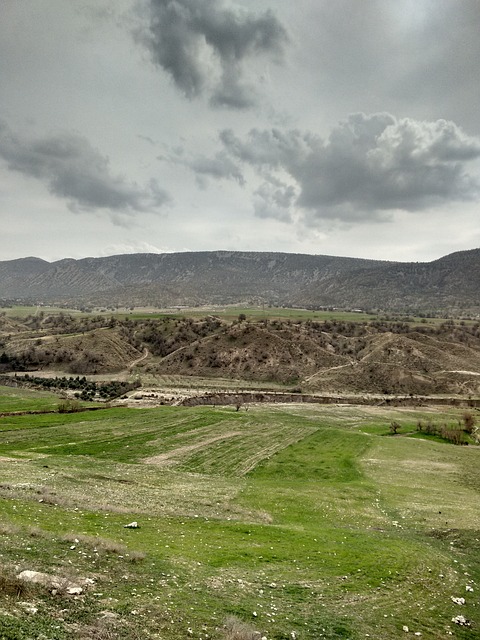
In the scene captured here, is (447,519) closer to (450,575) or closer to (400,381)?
(450,575)

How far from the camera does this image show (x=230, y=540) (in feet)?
63.4

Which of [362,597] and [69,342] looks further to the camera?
[69,342]

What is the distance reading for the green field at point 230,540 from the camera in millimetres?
12094

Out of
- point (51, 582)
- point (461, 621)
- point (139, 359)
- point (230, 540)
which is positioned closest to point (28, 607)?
point (51, 582)

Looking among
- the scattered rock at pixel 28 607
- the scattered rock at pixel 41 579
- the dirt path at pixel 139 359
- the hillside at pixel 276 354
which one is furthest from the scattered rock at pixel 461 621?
the dirt path at pixel 139 359

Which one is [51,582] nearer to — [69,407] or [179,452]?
[179,452]

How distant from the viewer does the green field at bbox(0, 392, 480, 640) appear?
12.1 m

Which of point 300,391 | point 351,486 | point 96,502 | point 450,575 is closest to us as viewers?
point 450,575

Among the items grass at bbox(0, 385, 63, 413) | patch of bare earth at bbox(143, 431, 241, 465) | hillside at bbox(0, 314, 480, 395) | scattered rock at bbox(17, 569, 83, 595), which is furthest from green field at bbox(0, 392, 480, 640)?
hillside at bbox(0, 314, 480, 395)

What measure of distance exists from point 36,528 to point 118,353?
121535mm

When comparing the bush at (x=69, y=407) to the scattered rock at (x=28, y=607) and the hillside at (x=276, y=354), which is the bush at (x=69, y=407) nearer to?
the scattered rock at (x=28, y=607)

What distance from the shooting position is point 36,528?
1662cm

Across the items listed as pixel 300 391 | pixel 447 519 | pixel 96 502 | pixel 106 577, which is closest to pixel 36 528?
pixel 106 577

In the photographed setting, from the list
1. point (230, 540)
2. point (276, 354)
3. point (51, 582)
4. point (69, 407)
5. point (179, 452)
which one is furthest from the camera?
point (276, 354)
